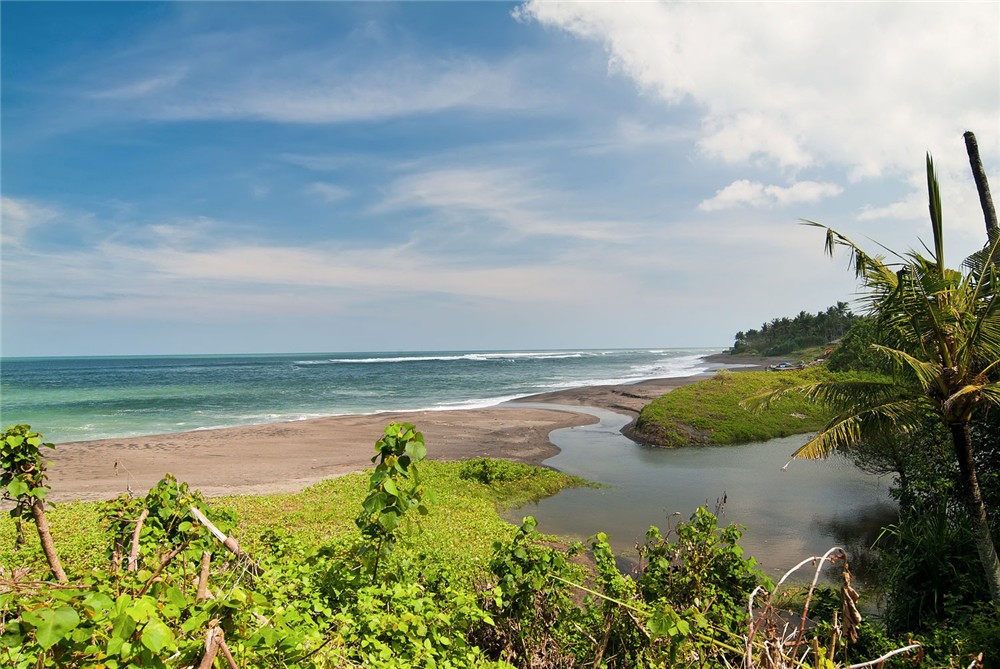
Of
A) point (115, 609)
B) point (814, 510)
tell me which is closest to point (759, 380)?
point (814, 510)

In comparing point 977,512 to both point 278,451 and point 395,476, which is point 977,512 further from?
point 278,451

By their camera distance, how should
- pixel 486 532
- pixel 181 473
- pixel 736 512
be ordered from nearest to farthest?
1. pixel 486 532
2. pixel 736 512
3. pixel 181 473

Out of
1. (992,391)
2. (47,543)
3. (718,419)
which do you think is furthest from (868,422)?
(718,419)

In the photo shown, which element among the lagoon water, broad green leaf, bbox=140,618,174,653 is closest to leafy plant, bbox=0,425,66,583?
broad green leaf, bbox=140,618,174,653

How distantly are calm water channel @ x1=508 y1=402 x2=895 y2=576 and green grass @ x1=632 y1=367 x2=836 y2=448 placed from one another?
1232mm

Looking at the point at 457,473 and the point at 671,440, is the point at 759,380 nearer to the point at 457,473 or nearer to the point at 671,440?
the point at 671,440

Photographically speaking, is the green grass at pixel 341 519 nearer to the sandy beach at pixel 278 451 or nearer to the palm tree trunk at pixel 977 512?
the sandy beach at pixel 278 451

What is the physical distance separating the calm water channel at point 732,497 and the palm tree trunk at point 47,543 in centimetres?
1111

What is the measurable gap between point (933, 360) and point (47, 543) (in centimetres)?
1089

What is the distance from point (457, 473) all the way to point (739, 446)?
49.8 ft

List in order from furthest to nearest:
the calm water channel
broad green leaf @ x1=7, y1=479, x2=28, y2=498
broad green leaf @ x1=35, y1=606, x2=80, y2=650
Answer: the calm water channel < broad green leaf @ x1=7, y1=479, x2=28, y2=498 < broad green leaf @ x1=35, y1=606, x2=80, y2=650

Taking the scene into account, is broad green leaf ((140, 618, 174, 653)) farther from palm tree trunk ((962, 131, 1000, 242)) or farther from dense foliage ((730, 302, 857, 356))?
dense foliage ((730, 302, 857, 356))

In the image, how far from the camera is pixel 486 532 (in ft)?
42.8

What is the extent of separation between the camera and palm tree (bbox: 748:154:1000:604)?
7.49 metres
